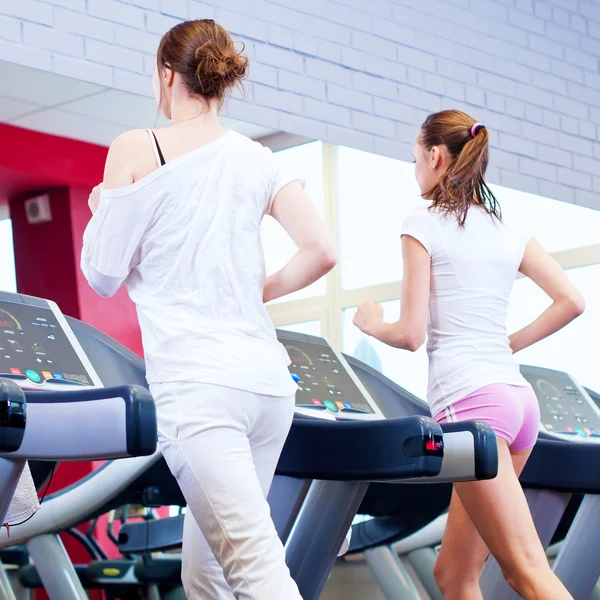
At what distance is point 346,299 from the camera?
385cm

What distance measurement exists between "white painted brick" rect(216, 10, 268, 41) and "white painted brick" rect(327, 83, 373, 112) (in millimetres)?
322

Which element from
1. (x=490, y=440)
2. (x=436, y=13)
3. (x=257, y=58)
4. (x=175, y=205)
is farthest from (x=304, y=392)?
(x=436, y=13)

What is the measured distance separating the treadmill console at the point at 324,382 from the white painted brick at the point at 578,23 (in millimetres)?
2713

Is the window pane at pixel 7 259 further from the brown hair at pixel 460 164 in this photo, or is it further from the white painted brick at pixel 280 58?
the brown hair at pixel 460 164

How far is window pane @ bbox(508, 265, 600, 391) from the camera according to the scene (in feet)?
15.1

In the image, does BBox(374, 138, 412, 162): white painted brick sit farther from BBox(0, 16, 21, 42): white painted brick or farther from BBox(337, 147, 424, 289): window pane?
BBox(0, 16, 21, 42): white painted brick

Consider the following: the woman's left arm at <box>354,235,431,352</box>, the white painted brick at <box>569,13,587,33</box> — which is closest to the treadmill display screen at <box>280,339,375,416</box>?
the woman's left arm at <box>354,235,431,352</box>

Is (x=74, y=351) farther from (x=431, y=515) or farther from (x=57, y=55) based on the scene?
(x=431, y=515)

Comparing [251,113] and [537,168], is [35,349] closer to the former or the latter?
[251,113]

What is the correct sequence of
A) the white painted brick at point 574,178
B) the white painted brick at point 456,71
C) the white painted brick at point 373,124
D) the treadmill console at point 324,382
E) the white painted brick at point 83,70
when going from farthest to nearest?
the white painted brick at point 574,178 → the white painted brick at point 456,71 → the white painted brick at point 373,124 → the white painted brick at point 83,70 → the treadmill console at point 324,382

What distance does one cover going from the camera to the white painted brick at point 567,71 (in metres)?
4.85

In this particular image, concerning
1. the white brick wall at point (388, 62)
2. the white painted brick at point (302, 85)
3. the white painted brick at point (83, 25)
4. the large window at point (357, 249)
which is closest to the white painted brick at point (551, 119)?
the white brick wall at point (388, 62)

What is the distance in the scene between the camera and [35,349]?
214cm

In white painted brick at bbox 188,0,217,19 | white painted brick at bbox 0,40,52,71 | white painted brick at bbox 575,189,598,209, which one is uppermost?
white painted brick at bbox 188,0,217,19
